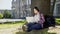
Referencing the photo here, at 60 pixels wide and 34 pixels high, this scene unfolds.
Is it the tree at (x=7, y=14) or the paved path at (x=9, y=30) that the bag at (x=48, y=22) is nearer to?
the paved path at (x=9, y=30)

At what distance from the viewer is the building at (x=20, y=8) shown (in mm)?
2647

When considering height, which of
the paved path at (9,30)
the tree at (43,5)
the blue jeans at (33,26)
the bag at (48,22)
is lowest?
the paved path at (9,30)

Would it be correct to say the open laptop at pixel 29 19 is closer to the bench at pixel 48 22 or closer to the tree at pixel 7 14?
the bench at pixel 48 22

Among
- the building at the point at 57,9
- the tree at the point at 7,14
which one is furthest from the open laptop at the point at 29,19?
the building at the point at 57,9

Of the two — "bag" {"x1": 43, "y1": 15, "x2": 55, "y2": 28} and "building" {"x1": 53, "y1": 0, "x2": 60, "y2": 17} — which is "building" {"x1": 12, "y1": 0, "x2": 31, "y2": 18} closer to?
"bag" {"x1": 43, "y1": 15, "x2": 55, "y2": 28}

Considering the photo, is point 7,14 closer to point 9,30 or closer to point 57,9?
point 9,30

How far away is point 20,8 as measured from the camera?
2652 millimetres

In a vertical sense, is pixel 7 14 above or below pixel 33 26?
above

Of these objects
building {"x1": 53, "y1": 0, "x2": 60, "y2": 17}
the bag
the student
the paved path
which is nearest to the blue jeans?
the student

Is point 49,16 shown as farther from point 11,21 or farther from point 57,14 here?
Result: point 11,21

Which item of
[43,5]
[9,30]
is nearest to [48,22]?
[43,5]

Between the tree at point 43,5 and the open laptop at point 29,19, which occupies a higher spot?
the tree at point 43,5

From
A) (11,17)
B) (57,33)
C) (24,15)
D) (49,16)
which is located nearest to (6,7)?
(11,17)

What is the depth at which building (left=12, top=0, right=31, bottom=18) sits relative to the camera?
8.68 feet
